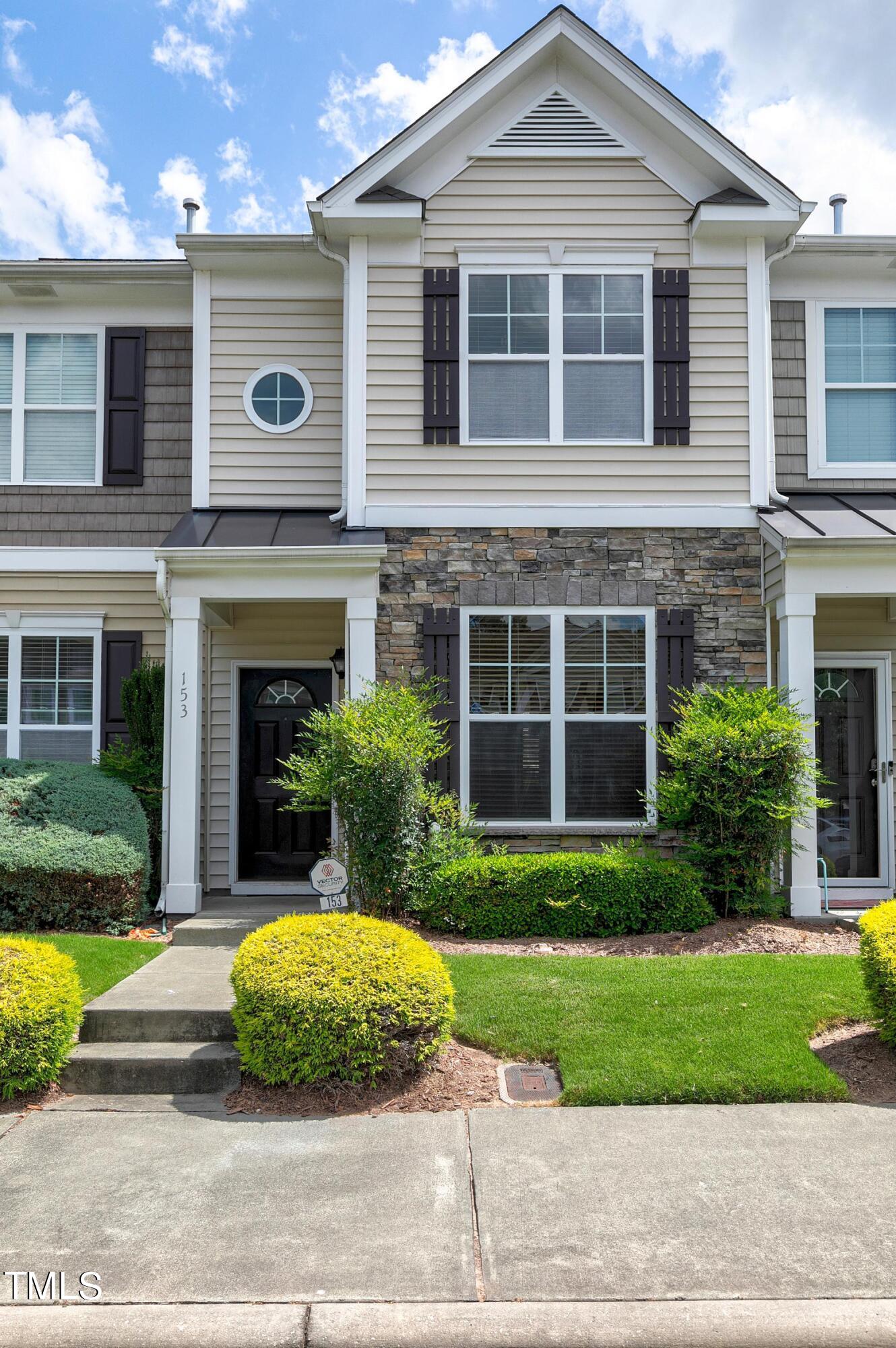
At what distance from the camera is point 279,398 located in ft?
34.4

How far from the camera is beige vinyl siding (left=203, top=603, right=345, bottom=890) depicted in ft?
34.0

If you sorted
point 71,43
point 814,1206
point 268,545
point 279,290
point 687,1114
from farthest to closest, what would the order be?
point 71,43 → point 279,290 → point 268,545 → point 687,1114 → point 814,1206

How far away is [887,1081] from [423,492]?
6.16 metres

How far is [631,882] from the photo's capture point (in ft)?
26.7

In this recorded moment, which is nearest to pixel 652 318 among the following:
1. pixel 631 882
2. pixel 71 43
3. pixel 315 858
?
pixel 631 882

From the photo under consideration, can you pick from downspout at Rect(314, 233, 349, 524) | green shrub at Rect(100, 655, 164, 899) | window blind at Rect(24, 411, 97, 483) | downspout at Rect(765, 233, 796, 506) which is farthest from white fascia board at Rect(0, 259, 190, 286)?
downspout at Rect(765, 233, 796, 506)

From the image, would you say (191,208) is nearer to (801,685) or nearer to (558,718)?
(558,718)

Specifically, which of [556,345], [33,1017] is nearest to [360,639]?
[556,345]

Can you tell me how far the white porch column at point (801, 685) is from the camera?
8781 mm

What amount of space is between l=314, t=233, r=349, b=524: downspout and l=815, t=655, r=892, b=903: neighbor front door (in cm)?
487

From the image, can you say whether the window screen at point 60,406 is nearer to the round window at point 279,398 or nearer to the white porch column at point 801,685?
the round window at point 279,398

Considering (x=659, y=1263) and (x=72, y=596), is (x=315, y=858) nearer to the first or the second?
(x=72, y=596)

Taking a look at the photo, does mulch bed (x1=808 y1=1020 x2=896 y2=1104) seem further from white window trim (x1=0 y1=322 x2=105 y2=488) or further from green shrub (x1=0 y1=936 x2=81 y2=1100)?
white window trim (x1=0 y1=322 x2=105 y2=488)

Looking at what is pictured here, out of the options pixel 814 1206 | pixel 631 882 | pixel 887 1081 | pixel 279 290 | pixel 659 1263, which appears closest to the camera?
pixel 659 1263
